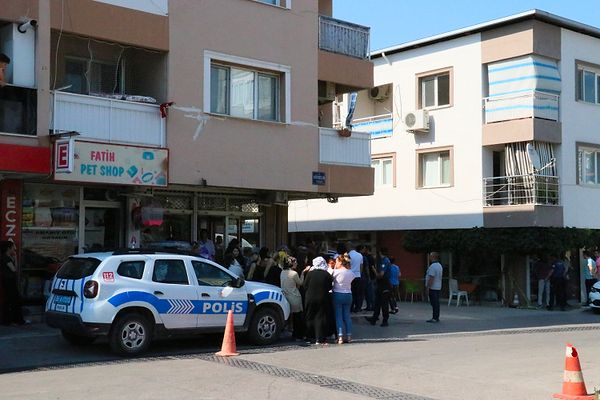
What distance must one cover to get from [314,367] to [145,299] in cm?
303

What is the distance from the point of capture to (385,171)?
2992cm

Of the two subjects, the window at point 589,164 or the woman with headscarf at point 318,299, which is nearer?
the woman with headscarf at point 318,299

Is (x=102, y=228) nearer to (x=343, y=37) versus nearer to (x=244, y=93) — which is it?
(x=244, y=93)

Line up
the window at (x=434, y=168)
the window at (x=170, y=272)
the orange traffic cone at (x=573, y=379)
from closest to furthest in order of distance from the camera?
the orange traffic cone at (x=573, y=379)
the window at (x=170, y=272)
the window at (x=434, y=168)

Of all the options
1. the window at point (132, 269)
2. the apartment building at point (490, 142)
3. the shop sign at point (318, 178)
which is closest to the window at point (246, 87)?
the shop sign at point (318, 178)

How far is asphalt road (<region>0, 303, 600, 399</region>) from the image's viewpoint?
998 centimetres

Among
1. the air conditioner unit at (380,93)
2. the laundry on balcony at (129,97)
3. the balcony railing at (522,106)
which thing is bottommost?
the laundry on balcony at (129,97)

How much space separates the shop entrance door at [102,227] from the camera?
17.4 metres

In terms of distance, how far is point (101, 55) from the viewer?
17.8 metres

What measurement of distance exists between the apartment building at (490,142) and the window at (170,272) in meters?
14.3

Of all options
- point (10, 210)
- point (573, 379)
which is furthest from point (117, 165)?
point (573, 379)

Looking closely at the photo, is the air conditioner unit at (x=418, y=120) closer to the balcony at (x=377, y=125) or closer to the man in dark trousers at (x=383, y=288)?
the balcony at (x=377, y=125)

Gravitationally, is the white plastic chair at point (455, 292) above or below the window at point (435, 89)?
below

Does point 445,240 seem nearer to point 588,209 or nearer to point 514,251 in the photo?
point 514,251
